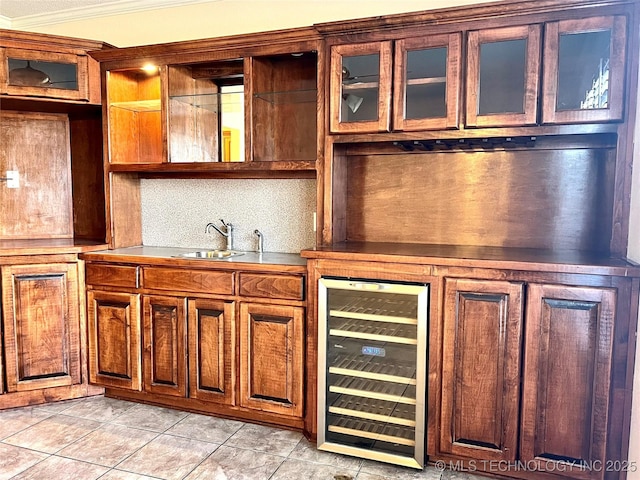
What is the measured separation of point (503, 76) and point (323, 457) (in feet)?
6.88

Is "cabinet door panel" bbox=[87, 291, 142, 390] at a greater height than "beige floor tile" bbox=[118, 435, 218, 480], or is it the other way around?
"cabinet door panel" bbox=[87, 291, 142, 390]

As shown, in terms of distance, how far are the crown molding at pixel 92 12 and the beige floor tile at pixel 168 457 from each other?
9.42 ft

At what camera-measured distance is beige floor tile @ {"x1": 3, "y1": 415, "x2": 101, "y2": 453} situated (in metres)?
2.49

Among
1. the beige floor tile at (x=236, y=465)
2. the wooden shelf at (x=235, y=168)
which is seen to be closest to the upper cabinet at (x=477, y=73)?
the wooden shelf at (x=235, y=168)

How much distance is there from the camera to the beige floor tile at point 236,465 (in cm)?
222

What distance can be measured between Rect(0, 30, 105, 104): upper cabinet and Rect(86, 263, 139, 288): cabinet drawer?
115cm

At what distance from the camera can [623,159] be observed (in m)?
2.13

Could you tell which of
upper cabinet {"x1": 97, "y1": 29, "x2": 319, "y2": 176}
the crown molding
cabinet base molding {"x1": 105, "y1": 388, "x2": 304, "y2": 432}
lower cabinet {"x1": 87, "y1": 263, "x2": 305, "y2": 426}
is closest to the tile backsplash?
upper cabinet {"x1": 97, "y1": 29, "x2": 319, "y2": 176}

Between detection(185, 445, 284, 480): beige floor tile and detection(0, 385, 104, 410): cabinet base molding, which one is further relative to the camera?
detection(0, 385, 104, 410): cabinet base molding

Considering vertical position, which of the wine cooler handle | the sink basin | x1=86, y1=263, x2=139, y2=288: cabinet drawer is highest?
the sink basin

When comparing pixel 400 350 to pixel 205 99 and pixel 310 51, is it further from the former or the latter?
pixel 205 99

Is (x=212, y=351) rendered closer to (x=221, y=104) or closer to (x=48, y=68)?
(x=221, y=104)

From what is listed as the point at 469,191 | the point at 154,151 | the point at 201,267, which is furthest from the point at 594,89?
the point at 154,151

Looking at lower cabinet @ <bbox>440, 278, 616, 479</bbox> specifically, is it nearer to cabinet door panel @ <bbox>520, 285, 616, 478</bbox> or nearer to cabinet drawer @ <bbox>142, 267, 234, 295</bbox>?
cabinet door panel @ <bbox>520, 285, 616, 478</bbox>
